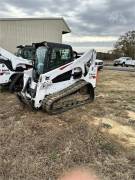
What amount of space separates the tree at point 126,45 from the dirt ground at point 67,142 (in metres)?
45.4

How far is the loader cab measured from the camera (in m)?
8.97

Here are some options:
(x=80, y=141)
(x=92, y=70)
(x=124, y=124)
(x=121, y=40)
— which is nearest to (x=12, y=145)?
(x=80, y=141)

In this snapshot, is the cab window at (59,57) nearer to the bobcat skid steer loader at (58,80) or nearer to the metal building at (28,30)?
the bobcat skid steer loader at (58,80)

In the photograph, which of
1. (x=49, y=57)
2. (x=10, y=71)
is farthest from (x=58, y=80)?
(x=10, y=71)

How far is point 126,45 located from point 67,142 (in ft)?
166

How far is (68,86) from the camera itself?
952 cm

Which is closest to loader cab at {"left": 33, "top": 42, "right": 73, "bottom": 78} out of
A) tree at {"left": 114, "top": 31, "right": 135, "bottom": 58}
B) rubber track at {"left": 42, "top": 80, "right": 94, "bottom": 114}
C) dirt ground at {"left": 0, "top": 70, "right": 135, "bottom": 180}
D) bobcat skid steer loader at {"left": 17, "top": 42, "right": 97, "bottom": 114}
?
bobcat skid steer loader at {"left": 17, "top": 42, "right": 97, "bottom": 114}

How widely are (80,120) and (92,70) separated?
8.84 feet

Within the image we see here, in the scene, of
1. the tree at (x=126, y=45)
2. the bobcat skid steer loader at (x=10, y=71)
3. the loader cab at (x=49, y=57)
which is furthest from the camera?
the tree at (x=126, y=45)

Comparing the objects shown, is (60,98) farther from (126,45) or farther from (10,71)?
(126,45)

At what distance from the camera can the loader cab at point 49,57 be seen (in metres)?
8.97


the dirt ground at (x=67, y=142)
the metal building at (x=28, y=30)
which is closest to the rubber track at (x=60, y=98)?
the dirt ground at (x=67, y=142)

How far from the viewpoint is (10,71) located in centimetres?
1244

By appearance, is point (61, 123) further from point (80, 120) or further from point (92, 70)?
point (92, 70)
